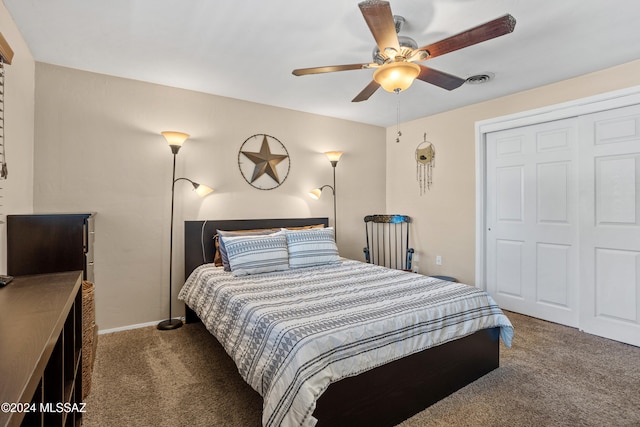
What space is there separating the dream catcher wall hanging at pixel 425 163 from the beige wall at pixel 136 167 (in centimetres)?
180

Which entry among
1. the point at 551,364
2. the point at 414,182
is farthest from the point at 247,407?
the point at 414,182

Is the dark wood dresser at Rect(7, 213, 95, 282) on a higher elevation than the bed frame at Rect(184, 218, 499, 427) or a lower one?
higher

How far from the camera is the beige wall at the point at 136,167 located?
283 cm

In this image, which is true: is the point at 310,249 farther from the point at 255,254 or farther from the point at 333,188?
the point at 333,188

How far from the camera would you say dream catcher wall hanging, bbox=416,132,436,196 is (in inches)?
173

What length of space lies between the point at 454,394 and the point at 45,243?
2.95m

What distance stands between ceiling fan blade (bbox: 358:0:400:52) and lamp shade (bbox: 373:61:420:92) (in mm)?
93

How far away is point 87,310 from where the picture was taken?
7.02ft

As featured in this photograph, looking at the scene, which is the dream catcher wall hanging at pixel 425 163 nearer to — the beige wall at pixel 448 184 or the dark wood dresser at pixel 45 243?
the beige wall at pixel 448 184

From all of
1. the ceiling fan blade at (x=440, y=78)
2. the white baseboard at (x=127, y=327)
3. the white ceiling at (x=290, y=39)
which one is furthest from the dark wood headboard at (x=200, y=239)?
the ceiling fan blade at (x=440, y=78)

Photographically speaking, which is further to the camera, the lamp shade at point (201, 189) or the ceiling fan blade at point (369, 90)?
the lamp shade at point (201, 189)

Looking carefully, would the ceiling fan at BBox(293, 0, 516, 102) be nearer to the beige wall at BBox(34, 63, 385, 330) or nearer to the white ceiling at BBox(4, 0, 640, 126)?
the white ceiling at BBox(4, 0, 640, 126)

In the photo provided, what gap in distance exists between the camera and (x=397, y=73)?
6.31ft

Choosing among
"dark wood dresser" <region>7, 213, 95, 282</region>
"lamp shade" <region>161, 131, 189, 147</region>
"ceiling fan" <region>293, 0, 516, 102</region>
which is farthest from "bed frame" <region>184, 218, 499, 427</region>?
"lamp shade" <region>161, 131, 189, 147</region>
